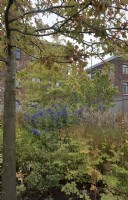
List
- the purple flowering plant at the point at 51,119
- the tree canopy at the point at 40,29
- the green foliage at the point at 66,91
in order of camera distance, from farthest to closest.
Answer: the green foliage at the point at 66,91
the purple flowering plant at the point at 51,119
the tree canopy at the point at 40,29

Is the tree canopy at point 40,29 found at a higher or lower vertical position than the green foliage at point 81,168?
higher

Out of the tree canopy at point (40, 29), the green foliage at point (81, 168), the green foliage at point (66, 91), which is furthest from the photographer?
the green foliage at point (66, 91)

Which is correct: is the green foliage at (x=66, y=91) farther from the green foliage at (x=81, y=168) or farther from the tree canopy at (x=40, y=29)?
the tree canopy at (x=40, y=29)

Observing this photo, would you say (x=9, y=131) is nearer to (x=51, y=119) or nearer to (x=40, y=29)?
(x=40, y=29)

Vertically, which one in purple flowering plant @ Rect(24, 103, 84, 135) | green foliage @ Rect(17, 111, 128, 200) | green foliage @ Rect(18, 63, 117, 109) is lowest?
green foliage @ Rect(17, 111, 128, 200)

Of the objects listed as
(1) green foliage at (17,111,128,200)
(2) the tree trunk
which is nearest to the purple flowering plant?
(1) green foliage at (17,111,128,200)

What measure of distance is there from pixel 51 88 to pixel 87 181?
1310 cm

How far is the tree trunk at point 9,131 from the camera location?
3723mm

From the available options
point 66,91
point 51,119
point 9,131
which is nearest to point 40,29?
point 9,131

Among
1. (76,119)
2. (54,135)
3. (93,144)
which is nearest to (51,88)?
(76,119)

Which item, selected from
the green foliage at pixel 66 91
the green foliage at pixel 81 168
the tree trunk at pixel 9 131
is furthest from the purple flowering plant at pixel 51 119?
the green foliage at pixel 66 91

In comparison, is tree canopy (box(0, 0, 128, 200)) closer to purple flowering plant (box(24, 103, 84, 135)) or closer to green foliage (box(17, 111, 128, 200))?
green foliage (box(17, 111, 128, 200))

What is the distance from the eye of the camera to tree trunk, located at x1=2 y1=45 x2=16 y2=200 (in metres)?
3.72

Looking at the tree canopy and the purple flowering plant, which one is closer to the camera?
the tree canopy
